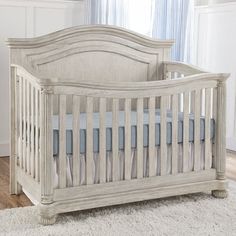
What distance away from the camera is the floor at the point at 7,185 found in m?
2.48

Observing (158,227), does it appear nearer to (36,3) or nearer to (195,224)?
(195,224)

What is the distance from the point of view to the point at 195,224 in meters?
2.19

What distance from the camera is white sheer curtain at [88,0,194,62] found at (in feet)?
11.7

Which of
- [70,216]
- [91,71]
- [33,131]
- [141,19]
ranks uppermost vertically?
[141,19]

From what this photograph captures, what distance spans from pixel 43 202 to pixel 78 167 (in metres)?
0.23

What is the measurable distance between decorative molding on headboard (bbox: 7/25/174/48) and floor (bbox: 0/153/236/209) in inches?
32.0

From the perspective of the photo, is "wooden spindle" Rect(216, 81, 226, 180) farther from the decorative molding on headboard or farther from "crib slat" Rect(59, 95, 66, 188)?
"crib slat" Rect(59, 95, 66, 188)

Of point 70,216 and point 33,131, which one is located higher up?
point 33,131

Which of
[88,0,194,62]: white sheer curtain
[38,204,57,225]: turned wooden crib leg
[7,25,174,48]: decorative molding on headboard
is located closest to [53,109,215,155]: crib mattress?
[38,204,57,225]: turned wooden crib leg

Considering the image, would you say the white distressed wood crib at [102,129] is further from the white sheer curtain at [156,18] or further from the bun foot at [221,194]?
the white sheer curtain at [156,18]

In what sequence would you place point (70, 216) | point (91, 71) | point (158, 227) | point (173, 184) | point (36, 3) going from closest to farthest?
point (158, 227), point (70, 216), point (173, 184), point (91, 71), point (36, 3)

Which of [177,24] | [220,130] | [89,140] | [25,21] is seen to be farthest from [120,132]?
[177,24]

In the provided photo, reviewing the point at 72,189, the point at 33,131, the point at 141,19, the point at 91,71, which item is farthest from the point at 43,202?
the point at 141,19

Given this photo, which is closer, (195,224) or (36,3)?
(195,224)
